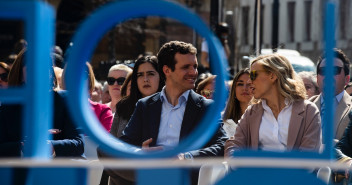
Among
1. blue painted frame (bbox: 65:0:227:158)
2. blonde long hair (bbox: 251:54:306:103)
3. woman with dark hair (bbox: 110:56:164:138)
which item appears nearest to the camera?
blue painted frame (bbox: 65:0:227:158)

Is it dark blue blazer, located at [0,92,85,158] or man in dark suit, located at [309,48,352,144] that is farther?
→ man in dark suit, located at [309,48,352,144]

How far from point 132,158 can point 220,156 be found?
167 centimetres

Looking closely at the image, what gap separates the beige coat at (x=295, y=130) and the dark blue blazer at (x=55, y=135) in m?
1.03

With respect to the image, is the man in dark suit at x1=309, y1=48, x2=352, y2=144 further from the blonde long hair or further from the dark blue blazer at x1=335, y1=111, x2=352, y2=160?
the blonde long hair

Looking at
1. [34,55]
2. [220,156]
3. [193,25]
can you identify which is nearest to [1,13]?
[34,55]

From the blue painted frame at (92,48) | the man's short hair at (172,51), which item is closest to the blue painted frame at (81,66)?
the blue painted frame at (92,48)

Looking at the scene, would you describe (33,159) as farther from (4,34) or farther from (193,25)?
(4,34)

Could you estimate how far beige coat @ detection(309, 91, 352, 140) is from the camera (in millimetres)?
5340

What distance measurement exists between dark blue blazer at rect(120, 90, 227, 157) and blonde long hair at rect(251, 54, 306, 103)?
475 mm

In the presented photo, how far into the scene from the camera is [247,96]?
19.1ft

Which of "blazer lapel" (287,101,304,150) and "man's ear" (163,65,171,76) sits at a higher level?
"man's ear" (163,65,171,76)

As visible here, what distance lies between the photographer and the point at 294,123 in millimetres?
4562

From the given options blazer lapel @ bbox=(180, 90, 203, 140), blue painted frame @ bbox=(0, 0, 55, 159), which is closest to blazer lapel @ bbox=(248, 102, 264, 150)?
blazer lapel @ bbox=(180, 90, 203, 140)

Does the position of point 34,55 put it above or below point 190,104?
above
